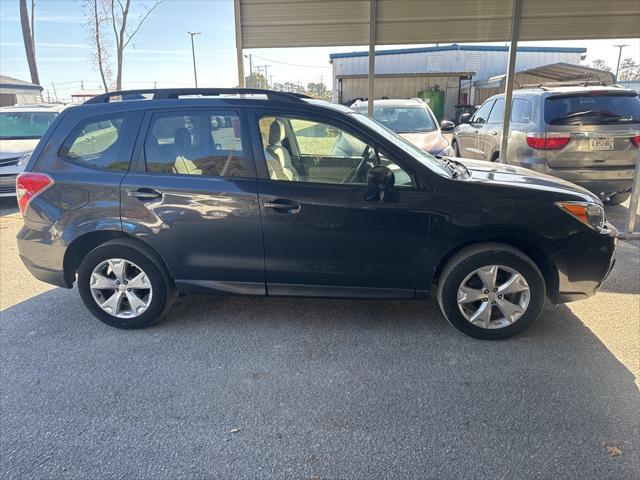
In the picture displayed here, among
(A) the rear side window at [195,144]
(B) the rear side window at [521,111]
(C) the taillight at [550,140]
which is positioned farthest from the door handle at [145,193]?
(B) the rear side window at [521,111]

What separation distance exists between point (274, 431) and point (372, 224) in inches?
62.2

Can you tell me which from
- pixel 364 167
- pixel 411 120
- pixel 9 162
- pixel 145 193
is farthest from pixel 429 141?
pixel 9 162

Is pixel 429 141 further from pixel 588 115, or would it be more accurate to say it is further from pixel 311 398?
pixel 311 398

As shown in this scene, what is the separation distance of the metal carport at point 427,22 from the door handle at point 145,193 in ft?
11.6

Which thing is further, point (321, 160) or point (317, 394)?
point (321, 160)

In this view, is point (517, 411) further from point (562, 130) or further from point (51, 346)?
point (562, 130)

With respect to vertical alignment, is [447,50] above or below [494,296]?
above

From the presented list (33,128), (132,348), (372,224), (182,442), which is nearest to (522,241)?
(372,224)

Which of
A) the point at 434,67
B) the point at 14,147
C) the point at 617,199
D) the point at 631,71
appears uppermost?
the point at 434,67

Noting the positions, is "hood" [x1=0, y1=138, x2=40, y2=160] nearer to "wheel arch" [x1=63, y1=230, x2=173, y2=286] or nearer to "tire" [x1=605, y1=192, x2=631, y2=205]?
"wheel arch" [x1=63, y1=230, x2=173, y2=286]

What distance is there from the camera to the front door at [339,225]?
11.3 feet

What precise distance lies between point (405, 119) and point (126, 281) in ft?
22.9

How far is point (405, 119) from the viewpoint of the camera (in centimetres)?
934

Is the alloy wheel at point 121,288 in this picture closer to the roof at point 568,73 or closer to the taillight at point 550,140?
the taillight at point 550,140
